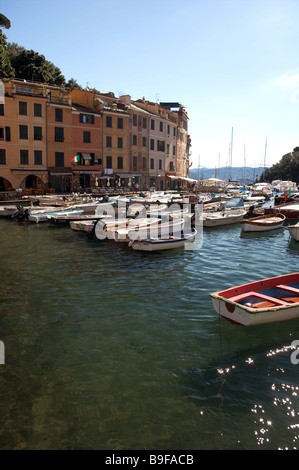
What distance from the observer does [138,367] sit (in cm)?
748

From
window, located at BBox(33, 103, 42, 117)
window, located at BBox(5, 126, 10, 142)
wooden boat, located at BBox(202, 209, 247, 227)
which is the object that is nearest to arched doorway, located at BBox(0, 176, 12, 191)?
window, located at BBox(5, 126, 10, 142)

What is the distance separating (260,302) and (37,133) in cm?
3783

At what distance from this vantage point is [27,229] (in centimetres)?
2556

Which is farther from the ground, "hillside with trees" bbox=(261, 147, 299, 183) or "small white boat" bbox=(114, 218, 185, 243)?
"hillside with trees" bbox=(261, 147, 299, 183)

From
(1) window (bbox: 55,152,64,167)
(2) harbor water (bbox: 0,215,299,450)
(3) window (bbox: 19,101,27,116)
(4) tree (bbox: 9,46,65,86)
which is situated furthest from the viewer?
(4) tree (bbox: 9,46,65,86)

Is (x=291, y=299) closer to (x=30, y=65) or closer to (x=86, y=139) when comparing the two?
(x=86, y=139)

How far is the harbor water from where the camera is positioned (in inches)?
224

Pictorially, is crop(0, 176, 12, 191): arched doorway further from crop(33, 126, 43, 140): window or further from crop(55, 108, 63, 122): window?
crop(55, 108, 63, 122): window

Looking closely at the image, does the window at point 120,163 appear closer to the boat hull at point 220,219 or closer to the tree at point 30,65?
the tree at point 30,65

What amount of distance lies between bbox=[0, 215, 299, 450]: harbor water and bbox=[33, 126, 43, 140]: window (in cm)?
3023

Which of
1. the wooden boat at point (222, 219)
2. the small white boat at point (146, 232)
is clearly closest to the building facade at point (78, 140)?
the wooden boat at point (222, 219)

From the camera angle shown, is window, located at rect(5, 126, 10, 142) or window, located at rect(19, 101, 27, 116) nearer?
window, located at rect(5, 126, 10, 142)
